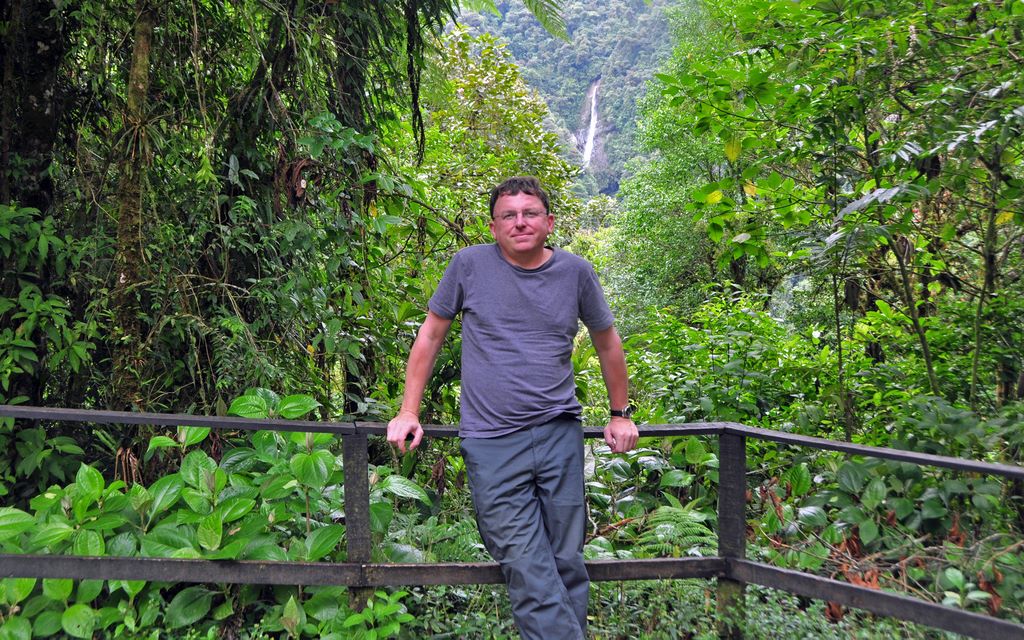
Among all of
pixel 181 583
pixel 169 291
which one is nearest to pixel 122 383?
pixel 169 291

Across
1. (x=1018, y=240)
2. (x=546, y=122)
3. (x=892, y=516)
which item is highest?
(x=546, y=122)

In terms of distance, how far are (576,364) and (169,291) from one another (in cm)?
199

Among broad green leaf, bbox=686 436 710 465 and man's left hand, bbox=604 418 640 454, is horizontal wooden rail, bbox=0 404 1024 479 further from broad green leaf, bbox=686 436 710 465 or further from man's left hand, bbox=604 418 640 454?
broad green leaf, bbox=686 436 710 465

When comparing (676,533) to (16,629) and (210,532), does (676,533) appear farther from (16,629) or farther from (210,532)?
(16,629)

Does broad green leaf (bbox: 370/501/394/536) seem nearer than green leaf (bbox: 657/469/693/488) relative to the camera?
Yes

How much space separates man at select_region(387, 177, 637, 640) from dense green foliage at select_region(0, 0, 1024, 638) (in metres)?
0.55

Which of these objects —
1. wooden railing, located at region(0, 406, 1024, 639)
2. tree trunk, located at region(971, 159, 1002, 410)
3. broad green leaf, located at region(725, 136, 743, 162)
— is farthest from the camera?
broad green leaf, located at region(725, 136, 743, 162)

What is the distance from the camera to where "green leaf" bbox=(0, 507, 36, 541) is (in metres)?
2.72

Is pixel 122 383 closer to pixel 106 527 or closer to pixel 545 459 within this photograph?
pixel 106 527

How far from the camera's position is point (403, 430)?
2594 millimetres

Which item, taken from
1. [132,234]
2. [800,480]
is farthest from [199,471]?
[800,480]

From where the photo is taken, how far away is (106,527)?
282 cm

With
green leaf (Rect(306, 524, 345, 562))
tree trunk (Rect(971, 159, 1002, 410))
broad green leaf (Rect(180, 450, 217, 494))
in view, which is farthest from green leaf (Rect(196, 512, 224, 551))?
tree trunk (Rect(971, 159, 1002, 410))

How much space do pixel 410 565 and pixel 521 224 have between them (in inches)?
48.9
